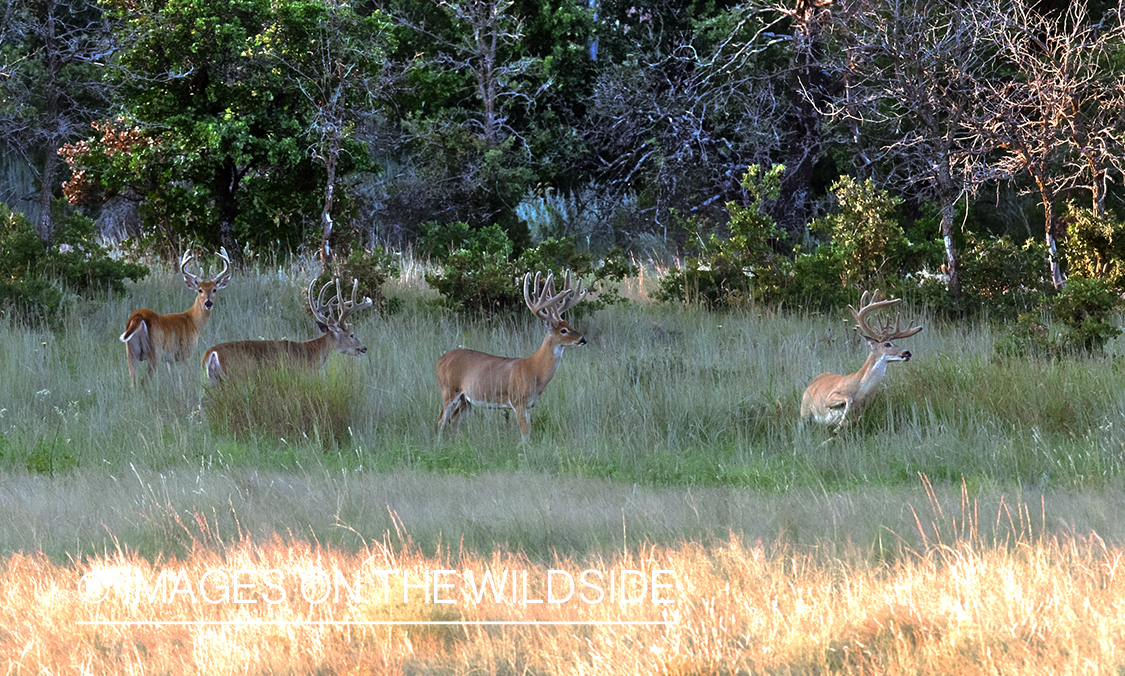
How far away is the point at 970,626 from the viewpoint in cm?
420

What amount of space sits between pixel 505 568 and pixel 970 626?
5.93 ft

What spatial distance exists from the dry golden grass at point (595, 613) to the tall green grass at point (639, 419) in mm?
2180

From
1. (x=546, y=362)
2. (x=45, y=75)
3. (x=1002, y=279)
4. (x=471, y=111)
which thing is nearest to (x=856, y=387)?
(x=546, y=362)

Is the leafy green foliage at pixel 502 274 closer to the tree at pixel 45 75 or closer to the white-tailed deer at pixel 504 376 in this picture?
the white-tailed deer at pixel 504 376

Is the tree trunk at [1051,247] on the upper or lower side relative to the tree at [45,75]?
lower

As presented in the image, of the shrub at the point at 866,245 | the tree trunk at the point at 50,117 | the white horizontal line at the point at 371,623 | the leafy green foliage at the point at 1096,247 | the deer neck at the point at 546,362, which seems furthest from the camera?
the tree trunk at the point at 50,117

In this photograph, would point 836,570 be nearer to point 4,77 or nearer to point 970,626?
point 970,626

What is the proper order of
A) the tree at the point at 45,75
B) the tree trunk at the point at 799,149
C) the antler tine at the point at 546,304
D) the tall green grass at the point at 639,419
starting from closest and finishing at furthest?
the tall green grass at the point at 639,419 < the antler tine at the point at 546,304 < the tree at the point at 45,75 < the tree trunk at the point at 799,149

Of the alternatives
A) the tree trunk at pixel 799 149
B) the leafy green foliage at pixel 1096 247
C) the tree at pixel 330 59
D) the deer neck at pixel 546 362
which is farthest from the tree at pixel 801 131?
the deer neck at pixel 546 362

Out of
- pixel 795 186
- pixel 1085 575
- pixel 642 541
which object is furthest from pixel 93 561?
pixel 795 186

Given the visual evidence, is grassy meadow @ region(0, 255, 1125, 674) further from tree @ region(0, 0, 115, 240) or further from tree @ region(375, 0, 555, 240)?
tree @ region(375, 0, 555, 240)

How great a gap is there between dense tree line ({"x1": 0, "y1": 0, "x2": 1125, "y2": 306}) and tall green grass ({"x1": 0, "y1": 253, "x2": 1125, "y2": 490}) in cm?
379

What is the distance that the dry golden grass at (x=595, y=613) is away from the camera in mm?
4055

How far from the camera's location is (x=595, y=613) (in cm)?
453
